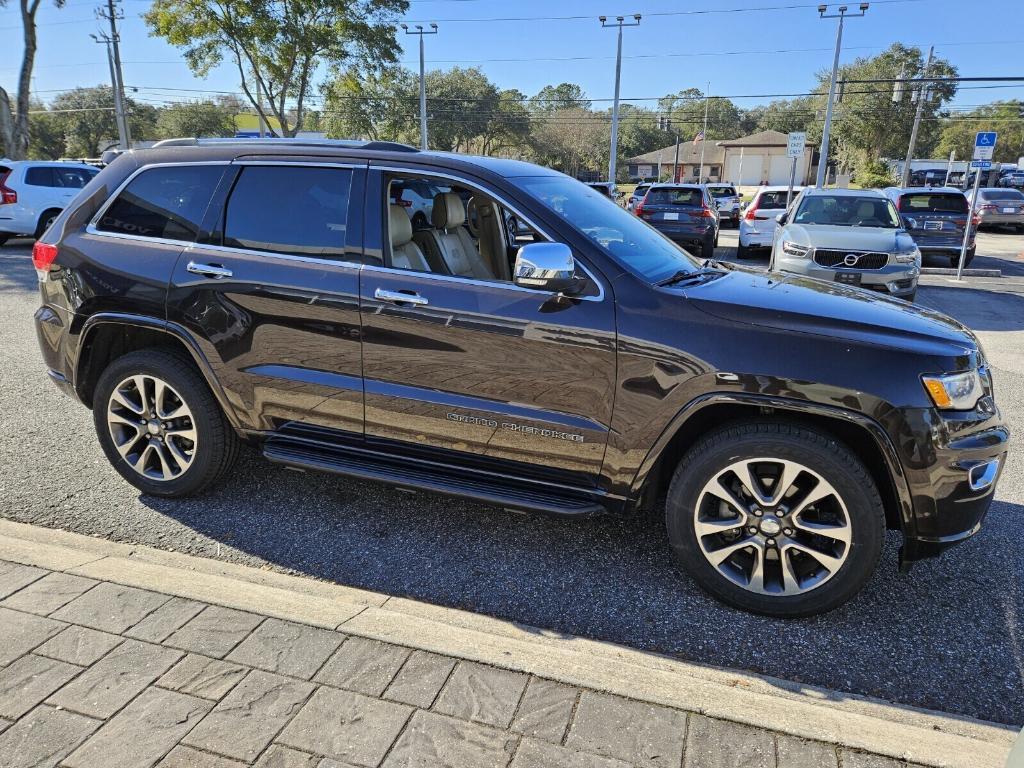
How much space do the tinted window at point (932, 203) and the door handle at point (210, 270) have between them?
15.3 m

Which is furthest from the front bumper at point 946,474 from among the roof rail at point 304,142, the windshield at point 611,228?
the roof rail at point 304,142

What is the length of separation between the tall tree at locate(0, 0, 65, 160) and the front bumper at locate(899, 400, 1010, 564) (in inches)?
1250

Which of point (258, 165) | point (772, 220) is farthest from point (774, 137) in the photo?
point (258, 165)

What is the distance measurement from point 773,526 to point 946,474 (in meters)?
0.66

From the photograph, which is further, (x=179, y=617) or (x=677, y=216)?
(x=677, y=216)

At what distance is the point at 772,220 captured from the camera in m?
16.0

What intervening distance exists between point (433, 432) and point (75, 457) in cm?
262

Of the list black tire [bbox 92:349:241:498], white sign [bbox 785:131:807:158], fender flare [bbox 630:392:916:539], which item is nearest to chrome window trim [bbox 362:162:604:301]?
fender flare [bbox 630:392:916:539]

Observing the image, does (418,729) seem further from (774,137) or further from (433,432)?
(774,137)

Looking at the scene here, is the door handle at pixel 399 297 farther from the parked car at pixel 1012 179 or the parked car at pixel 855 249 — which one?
the parked car at pixel 1012 179

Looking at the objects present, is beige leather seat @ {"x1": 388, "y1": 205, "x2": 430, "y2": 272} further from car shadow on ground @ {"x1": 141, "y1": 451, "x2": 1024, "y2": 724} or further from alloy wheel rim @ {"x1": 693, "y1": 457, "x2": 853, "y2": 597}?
alloy wheel rim @ {"x1": 693, "y1": 457, "x2": 853, "y2": 597}

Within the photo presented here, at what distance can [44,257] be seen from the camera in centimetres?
393

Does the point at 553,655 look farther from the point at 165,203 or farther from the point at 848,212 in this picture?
the point at 848,212

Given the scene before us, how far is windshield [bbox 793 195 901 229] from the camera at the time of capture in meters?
10.2
